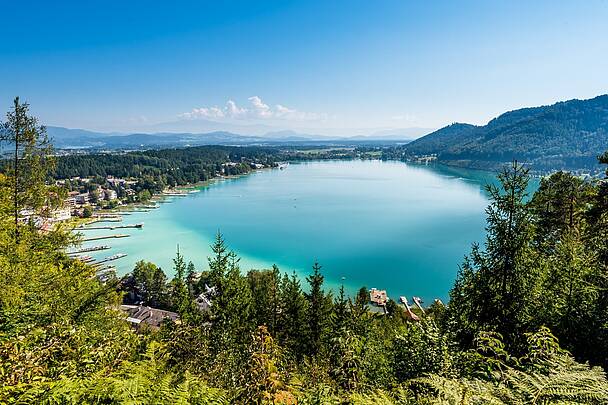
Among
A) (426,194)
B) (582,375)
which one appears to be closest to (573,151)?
(426,194)

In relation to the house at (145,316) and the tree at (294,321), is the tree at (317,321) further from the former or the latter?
the house at (145,316)

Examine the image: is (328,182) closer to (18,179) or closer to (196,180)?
(196,180)

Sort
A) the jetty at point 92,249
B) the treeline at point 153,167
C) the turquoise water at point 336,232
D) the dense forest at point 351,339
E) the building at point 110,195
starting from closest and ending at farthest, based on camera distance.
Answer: the dense forest at point 351,339 → the turquoise water at point 336,232 → the jetty at point 92,249 → the building at point 110,195 → the treeline at point 153,167

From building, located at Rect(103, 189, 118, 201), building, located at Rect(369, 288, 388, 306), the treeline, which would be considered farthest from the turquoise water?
the treeline

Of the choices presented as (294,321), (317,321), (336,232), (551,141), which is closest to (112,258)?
(336,232)

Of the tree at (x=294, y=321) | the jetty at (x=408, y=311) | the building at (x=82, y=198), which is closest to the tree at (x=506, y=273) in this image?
the tree at (x=294, y=321)

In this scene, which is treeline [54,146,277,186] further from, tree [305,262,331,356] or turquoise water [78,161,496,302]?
tree [305,262,331,356]
